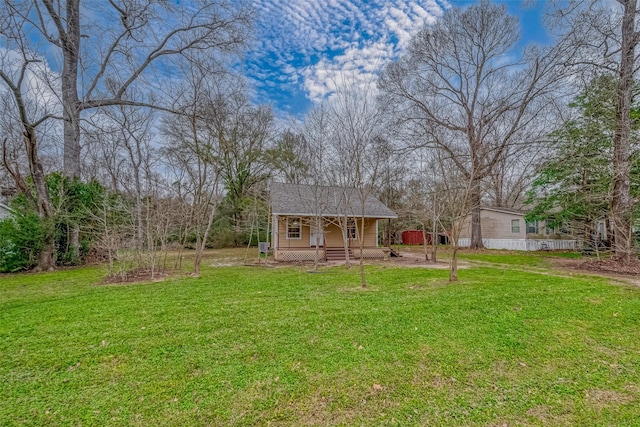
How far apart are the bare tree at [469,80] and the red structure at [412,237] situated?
36.1 feet

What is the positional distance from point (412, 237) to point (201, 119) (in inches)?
903

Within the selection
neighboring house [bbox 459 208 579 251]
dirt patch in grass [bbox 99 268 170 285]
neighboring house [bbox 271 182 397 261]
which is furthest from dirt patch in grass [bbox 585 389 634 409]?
neighboring house [bbox 459 208 579 251]

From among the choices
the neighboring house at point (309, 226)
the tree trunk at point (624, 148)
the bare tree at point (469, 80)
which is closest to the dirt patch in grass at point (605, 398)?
the tree trunk at point (624, 148)

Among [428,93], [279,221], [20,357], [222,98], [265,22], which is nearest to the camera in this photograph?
[20,357]

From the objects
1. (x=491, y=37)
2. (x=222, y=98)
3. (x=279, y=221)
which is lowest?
(x=279, y=221)

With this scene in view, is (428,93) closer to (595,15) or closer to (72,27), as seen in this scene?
(595,15)

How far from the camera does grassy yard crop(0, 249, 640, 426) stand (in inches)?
103

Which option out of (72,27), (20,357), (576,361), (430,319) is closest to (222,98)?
(72,27)

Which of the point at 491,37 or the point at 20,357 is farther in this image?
the point at 491,37

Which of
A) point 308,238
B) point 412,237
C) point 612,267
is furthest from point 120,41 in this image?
point 412,237

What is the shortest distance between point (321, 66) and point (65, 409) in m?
8.64

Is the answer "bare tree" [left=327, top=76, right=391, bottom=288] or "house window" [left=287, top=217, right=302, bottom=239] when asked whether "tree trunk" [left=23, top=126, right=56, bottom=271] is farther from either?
"bare tree" [left=327, top=76, right=391, bottom=288]

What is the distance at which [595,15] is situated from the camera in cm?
1033

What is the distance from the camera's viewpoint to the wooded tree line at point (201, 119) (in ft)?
30.5
